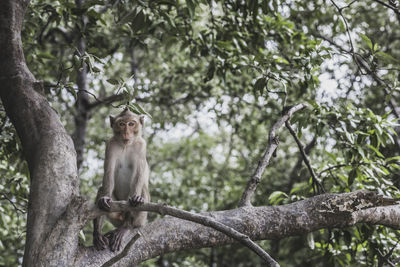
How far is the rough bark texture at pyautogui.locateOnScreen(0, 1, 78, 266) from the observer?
2104mm

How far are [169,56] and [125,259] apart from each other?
191 inches

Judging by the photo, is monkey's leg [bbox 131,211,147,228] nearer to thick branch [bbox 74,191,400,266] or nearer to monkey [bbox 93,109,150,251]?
monkey [bbox 93,109,150,251]

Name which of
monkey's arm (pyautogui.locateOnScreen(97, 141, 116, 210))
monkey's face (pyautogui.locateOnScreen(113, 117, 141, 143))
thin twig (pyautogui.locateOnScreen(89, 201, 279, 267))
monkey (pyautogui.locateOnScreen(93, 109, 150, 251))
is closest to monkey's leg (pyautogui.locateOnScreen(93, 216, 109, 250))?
monkey's arm (pyautogui.locateOnScreen(97, 141, 116, 210))

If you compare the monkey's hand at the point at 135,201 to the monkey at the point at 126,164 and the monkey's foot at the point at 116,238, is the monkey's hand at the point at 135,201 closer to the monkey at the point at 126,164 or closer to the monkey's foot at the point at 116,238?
the monkey's foot at the point at 116,238

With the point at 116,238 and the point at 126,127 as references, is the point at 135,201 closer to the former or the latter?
the point at 116,238

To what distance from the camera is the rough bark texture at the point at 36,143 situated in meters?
2.10

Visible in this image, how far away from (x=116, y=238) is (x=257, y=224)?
884 mm

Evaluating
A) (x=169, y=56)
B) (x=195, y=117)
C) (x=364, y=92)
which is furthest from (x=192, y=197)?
(x=364, y=92)

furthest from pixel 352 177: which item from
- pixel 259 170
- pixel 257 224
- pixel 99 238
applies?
pixel 99 238

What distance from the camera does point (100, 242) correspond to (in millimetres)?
2660

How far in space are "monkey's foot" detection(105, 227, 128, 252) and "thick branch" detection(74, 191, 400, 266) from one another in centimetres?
6

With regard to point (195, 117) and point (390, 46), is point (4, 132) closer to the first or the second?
point (195, 117)

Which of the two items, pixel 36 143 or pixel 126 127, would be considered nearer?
pixel 36 143

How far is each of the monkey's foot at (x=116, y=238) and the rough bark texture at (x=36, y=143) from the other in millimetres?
436
